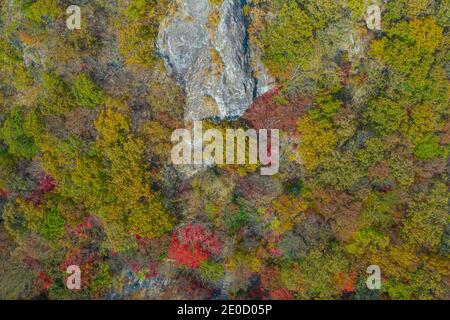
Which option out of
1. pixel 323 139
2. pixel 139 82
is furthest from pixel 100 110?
pixel 323 139

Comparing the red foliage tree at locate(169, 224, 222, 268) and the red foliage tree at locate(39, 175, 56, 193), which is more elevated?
the red foliage tree at locate(39, 175, 56, 193)

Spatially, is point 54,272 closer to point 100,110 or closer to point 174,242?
point 174,242

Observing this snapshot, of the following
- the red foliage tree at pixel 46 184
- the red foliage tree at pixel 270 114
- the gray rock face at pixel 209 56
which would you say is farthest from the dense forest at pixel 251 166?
the gray rock face at pixel 209 56

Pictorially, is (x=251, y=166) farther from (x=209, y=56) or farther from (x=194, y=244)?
(x=209, y=56)

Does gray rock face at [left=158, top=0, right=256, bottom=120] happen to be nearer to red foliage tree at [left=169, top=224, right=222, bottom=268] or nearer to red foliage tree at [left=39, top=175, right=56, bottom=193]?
red foliage tree at [left=169, top=224, right=222, bottom=268]

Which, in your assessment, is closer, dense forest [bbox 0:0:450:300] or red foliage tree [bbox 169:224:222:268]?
dense forest [bbox 0:0:450:300]

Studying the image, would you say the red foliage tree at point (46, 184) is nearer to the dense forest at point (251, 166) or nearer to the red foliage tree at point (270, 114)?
the dense forest at point (251, 166)

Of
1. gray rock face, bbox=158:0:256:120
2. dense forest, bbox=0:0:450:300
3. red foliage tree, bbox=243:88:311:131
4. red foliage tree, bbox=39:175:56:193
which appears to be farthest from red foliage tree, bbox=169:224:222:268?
red foliage tree, bbox=39:175:56:193
